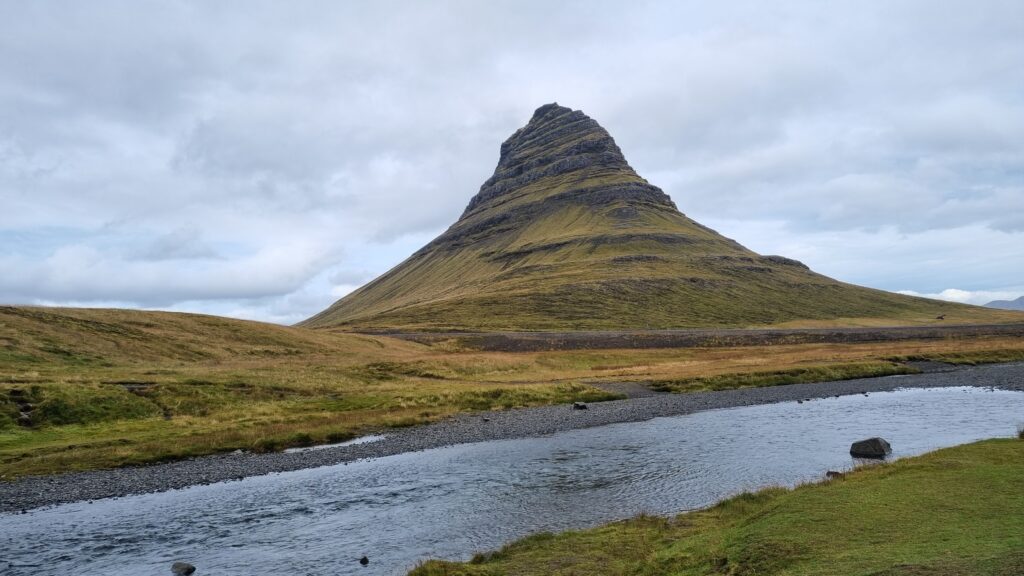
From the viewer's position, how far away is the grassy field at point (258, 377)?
46062mm

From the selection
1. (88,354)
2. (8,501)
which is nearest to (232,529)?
(8,501)

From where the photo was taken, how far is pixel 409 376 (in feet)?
270

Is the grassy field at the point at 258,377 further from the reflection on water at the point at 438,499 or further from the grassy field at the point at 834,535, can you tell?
the grassy field at the point at 834,535

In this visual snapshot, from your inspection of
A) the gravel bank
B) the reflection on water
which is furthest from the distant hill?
the reflection on water

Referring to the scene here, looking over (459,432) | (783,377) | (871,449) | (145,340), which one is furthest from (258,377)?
(783,377)

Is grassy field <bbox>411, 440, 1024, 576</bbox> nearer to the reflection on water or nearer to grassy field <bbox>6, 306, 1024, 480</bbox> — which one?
the reflection on water

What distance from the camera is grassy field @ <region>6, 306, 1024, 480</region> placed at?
46062 mm

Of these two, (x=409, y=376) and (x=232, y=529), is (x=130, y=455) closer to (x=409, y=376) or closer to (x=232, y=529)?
(x=232, y=529)

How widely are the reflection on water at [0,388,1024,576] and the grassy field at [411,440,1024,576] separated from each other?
11.6ft

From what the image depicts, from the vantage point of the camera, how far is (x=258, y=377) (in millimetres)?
67375

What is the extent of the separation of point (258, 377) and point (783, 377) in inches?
2575

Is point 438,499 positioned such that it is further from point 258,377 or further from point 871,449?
point 258,377

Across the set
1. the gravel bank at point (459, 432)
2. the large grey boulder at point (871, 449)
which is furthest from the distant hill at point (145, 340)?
the large grey boulder at point (871, 449)

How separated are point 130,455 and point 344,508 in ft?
67.9
